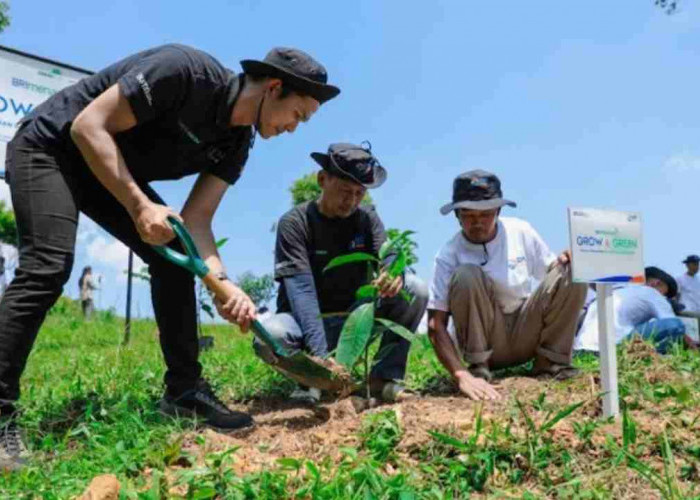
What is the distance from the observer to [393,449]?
216 centimetres

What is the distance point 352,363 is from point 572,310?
1.17m

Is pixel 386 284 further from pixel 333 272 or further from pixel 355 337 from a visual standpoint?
pixel 333 272

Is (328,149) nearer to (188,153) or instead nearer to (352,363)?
(188,153)

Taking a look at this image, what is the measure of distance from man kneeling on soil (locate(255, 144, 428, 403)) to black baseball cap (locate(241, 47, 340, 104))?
0.71m

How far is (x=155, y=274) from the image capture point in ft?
8.68

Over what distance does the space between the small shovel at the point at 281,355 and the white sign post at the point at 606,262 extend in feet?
3.05

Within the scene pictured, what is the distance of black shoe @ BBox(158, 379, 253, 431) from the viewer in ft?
8.60

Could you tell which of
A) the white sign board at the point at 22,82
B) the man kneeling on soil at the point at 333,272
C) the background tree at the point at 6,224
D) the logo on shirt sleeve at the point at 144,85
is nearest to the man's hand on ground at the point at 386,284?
the man kneeling on soil at the point at 333,272

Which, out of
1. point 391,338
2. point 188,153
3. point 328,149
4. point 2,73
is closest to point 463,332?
point 391,338

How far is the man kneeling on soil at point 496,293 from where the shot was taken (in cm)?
312

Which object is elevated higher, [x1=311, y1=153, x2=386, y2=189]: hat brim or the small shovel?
[x1=311, y1=153, x2=386, y2=189]: hat brim

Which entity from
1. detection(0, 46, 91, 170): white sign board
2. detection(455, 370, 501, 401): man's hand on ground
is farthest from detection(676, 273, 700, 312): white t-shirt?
detection(0, 46, 91, 170): white sign board

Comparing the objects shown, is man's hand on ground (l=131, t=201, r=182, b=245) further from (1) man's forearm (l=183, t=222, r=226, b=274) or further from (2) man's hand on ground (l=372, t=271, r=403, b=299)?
(2) man's hand on ground (l=372, t=271, r=403, b=299)

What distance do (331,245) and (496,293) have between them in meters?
0.81
